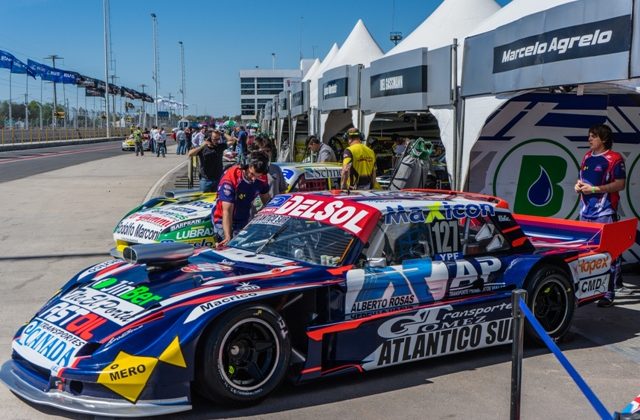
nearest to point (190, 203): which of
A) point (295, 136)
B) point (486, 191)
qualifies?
point (486, 191)

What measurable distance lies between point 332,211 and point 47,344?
86.8 inches

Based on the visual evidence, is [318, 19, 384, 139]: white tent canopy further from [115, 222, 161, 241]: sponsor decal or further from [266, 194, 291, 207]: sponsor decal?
[266, 194, 291, 207]: sponsor decal

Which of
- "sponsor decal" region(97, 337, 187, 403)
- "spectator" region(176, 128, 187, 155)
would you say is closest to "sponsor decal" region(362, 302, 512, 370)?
"sponsor decal" region(97, 337, 187, 403)

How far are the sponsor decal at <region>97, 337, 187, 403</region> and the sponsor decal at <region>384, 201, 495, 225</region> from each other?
2036 mm

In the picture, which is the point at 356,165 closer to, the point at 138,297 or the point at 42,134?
the point at 138,297

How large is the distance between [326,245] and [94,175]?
19908 millimetres

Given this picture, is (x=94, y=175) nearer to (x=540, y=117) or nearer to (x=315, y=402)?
(x=540, y=117)

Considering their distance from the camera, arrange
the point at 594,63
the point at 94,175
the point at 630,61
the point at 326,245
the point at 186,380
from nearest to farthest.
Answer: the point at 186,380, the point at 326,245, the point at 630,61, the point at 594,63, the point at 94,175

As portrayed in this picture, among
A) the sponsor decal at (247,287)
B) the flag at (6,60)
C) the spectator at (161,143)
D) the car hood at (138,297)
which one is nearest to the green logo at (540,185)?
the car hood at (138,297)

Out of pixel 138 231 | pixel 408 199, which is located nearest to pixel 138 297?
pixel 408 199

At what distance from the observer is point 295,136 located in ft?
78.3

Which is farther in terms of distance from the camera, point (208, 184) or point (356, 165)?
point (208, 184)

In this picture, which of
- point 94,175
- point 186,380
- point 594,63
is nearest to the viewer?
point 186,380

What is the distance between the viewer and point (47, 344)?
4.28 metres
